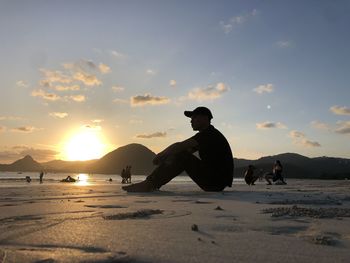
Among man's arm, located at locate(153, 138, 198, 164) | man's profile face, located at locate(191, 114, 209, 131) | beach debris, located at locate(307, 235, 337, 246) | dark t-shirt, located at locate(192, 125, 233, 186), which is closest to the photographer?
beach debris, located at locate(307, 235, 337, 246)

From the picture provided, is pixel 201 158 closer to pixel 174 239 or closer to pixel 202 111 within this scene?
pixel 202 111

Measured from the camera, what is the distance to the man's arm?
860 centimetres

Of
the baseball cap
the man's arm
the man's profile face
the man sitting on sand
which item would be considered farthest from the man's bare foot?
the baseball cap

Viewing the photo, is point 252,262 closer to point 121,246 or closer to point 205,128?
point 121,246

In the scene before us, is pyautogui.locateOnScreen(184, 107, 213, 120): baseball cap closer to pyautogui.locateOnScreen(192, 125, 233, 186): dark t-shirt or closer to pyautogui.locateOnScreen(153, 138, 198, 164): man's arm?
pyautogui.locateOnScreen(192, 125, 233, 186): dark t-shirt

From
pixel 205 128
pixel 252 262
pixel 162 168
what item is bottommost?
pixel 252 262

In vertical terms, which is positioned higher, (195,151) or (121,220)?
(195,151)

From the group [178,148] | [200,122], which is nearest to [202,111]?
[200,122]

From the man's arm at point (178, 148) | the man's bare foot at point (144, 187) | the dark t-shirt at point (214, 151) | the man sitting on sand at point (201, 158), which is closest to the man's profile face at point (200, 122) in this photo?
the man sitting on sand at point (201, 158)

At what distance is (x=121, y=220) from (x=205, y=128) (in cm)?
519

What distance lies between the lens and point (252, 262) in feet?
7.22

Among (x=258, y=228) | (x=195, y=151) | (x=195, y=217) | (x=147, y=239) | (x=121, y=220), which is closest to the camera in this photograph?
(x=147, y=239)

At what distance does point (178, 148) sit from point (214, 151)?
2.64 feet

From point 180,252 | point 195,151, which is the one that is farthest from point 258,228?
point 195,151
